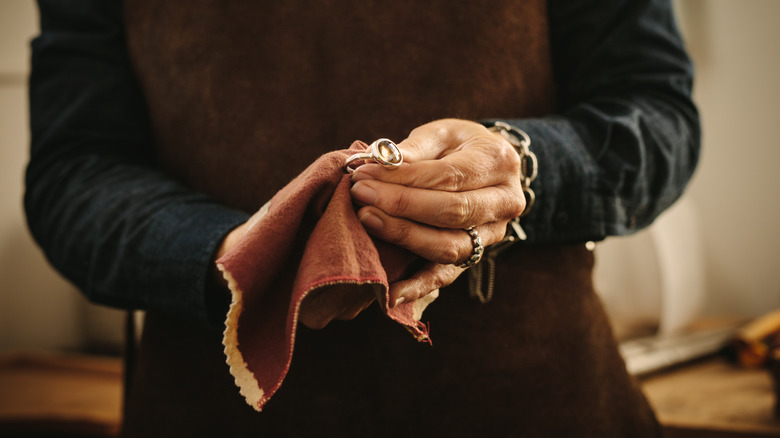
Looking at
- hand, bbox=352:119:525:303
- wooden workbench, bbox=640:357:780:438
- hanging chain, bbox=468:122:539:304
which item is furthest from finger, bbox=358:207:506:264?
wooden workbench, bbox=640:357:780:438

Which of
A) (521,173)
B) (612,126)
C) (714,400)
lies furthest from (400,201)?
(714,400)

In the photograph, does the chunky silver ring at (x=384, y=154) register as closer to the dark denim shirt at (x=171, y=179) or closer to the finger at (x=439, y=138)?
the finger at (x=439, y=138)

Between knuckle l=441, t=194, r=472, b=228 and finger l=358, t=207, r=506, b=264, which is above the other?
knuckle l=441, t=194, r=472, b=228

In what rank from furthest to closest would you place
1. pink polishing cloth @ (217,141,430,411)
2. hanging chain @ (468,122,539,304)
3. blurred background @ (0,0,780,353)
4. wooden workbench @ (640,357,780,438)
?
blurred background @ (0,0,780,353) → wooden workbench @ (640,357,780,438) → hanging chain @ (468,122,539,304) → pink polishing cloth @ (217,141,430,411)

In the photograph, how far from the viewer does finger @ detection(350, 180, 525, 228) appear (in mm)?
398

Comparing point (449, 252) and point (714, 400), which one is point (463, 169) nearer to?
point (449, 252)

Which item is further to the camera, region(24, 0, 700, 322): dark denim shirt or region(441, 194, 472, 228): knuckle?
region(24, 0, 700, 322): dark denim shirt

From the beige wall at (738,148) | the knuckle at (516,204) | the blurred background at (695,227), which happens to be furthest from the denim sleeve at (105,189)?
the beige wall at (738,148)

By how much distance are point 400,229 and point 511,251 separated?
0.24 m

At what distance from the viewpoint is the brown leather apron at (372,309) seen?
567mm

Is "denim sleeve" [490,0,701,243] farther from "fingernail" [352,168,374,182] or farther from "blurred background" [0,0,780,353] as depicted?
"blurred background" [0,0,780,353]

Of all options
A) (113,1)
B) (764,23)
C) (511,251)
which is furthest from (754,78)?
(113,1)

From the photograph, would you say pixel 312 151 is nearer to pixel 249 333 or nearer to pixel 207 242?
pixel 207 242

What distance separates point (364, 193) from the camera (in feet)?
1.32
